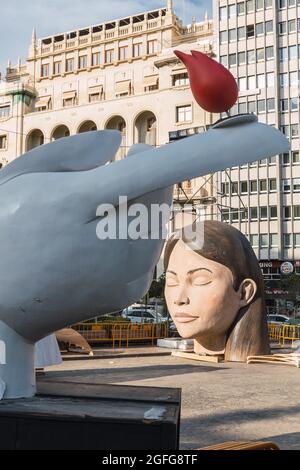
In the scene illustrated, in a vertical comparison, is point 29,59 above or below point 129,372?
above

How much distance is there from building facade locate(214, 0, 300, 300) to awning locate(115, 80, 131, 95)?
920 cm

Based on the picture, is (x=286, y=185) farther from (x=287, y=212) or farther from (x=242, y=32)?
(x=242, y=32)

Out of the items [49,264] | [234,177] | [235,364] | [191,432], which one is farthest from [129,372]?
[234,177]

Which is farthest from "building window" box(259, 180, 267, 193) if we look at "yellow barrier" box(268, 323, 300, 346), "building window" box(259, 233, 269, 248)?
"yellow barrier" box(268, 323, 300, 346)

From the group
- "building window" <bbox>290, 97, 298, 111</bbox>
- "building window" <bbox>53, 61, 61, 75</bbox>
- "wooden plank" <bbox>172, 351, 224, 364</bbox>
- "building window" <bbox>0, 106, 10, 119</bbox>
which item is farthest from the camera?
"building window" <bbox>53, 61, 61, 75</bbox>

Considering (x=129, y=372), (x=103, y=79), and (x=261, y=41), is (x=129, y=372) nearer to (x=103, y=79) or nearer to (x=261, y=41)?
(x=261, y=41)

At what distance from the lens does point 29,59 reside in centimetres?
5559

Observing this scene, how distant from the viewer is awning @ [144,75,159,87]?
48.1 meters

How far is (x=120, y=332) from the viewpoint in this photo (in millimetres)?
20062

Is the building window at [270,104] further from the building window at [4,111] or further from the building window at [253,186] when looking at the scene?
the building window at [4,111]

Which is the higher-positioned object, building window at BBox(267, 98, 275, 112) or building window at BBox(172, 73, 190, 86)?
building window at BBox(172, 73, 190, 86)

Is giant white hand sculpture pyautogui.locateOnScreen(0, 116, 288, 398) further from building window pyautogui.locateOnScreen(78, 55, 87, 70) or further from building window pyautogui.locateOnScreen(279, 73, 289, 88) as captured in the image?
building window pyautogui.locateOnScreen(78, 55, 87, 70)

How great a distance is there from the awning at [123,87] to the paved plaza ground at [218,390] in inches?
1420
